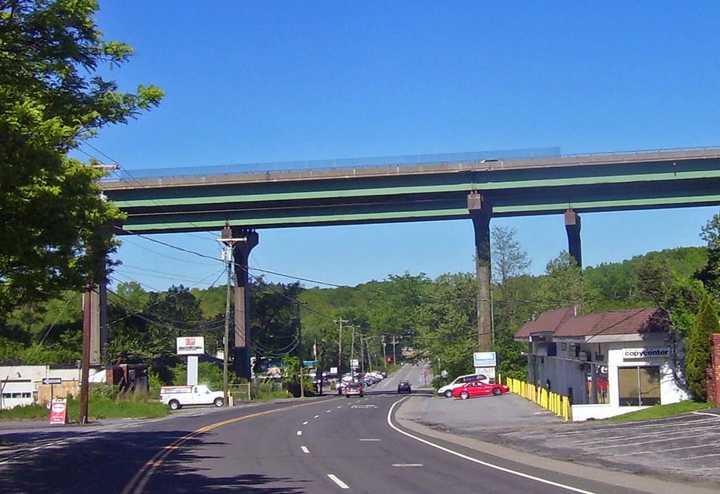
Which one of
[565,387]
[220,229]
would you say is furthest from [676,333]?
[220,229]

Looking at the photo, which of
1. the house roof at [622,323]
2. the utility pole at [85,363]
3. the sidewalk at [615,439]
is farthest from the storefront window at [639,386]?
the utility pole at [85,363]

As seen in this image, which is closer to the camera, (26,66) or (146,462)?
(26,66)

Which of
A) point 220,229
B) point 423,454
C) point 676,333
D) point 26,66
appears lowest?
point 423,454

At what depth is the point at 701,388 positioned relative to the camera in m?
34.8

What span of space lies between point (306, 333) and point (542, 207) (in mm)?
80050

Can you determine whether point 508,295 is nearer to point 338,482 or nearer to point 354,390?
point 354,390

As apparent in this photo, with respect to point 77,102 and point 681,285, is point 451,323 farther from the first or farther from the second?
point 77,102

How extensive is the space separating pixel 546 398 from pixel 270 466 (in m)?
26.3

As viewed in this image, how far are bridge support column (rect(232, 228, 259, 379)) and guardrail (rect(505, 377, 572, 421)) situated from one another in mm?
23465

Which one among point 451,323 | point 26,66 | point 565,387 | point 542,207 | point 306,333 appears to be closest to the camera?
point 26,66

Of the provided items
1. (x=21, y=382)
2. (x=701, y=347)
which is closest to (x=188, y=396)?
(x=21, y=382)

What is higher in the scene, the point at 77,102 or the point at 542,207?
the point at 542,207

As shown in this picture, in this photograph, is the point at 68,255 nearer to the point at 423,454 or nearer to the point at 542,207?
the point at 423,454

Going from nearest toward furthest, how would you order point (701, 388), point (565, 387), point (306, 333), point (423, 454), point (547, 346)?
point (423, 454) < point (701, 388) < point (565, 387) < point (547, 346) < point (306, 333)
